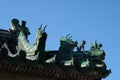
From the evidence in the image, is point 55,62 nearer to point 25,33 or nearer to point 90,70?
point 90,70

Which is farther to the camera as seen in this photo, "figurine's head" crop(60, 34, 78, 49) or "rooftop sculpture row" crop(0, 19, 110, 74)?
"figurine's head" crop(60, 34, 78, 49)

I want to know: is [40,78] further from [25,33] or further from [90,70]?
[25,33]

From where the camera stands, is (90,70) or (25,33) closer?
(90,70)

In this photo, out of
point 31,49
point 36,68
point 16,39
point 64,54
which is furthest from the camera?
point 16,39

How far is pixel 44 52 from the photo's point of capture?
57.5ft

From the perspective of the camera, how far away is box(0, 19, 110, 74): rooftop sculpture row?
17188 millimetres

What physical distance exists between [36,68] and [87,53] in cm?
444

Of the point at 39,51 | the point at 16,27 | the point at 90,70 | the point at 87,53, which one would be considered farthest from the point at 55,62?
the point at 16,27

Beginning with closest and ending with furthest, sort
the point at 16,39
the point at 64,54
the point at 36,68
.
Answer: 1. the point at 36,68
2. the point at 64,54
3. the point at 16,39

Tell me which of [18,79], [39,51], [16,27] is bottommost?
[18,79]

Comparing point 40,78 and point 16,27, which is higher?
point 16,27

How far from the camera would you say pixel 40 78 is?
18.0m

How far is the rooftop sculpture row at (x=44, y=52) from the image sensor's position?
56.4ft

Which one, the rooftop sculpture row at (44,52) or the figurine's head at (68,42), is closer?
the rooftop sculpture row at (44,52)
